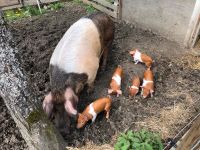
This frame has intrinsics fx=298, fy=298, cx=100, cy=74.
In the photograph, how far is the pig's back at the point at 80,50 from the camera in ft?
13.3

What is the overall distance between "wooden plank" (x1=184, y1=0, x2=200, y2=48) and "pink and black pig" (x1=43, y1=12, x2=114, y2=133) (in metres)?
1.34

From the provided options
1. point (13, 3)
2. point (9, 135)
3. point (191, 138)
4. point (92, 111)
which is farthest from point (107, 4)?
point (191, 138)

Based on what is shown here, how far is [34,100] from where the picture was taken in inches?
113

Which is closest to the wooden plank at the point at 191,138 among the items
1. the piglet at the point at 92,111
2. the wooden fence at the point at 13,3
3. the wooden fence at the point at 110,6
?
the piglet at the point at 92,111

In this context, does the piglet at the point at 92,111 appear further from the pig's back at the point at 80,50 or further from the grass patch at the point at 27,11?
the grass patch at the point at 27,11

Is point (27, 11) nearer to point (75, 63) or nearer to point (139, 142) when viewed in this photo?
point (75, 63)

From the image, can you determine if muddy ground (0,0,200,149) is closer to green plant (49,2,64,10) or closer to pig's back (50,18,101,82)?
pig's back (50,18,101,82)

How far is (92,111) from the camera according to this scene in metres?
3.74

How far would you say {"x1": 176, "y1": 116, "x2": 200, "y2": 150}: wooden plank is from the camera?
8.65 ft

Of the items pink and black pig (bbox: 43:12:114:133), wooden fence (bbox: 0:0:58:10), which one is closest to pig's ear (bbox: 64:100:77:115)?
pink and black pig (bbox: 43:12:114:133)

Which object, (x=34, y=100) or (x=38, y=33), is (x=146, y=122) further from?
(x=38, y=33)

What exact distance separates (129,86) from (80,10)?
300 cm

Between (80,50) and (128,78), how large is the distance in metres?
0.89

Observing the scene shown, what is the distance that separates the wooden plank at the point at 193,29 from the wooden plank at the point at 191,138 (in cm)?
260
